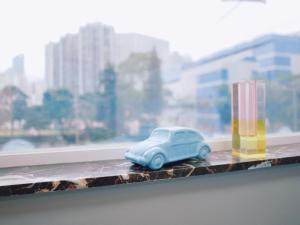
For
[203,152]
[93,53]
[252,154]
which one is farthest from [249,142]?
[93,53]

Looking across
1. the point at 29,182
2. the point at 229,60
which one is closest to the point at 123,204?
the point at 29,182

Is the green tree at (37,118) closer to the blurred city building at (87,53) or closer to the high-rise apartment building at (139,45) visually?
the blurred city building at (87,53)

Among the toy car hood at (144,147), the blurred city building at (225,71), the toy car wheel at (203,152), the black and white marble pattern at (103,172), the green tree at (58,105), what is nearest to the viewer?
the black and white marble pattern at (103,172)

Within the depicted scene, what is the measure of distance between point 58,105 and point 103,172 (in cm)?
40

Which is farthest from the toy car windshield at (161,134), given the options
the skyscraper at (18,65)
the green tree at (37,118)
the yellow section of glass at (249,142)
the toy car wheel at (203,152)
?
the skyscraper at (18,65)

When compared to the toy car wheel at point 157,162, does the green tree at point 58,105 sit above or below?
above

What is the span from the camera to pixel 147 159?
0.75 metres

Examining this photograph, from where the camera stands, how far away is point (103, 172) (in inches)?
29.9

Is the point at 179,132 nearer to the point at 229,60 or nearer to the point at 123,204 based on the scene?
the point at 123,204

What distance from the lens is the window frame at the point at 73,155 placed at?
85cm

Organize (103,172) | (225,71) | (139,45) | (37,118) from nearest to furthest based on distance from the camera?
1. (103,172)
2. (37,118)
3. (139,45)
4. (225,71)

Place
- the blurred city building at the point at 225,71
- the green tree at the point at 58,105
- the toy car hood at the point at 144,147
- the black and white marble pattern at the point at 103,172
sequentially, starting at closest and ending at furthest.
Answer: the black and white marble pattern at the point at 103,172, the toy car hood at the point at 144,147, the green tree at the point at 58,105, the blurred city building at the point at 225,71

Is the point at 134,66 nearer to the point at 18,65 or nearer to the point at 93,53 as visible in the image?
the point at 93,53

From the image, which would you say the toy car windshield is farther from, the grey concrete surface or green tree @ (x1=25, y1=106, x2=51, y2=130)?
green tree @ (x1=25, y1=106, x2=51, y2=130)
